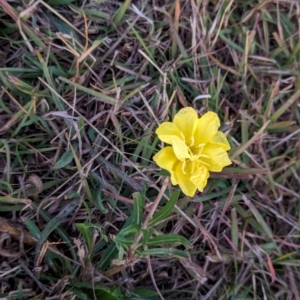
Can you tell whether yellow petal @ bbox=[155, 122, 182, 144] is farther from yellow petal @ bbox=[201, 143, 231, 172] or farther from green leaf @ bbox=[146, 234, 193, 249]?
green leaf @ bbox=[146, 234, 193, 249]

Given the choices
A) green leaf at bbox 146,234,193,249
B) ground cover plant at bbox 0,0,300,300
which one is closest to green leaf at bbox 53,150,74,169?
ground cover plant at bbox 0,0,300,300

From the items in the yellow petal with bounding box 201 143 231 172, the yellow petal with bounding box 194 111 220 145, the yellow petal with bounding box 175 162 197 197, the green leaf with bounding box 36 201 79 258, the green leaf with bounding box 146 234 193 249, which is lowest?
the green leaf with bounding box 36 201 79 258

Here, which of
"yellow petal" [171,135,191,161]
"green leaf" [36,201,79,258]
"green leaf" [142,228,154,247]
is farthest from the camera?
"green leaf" [36,201,79,258]

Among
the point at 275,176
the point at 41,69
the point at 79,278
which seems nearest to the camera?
the point at 79,278

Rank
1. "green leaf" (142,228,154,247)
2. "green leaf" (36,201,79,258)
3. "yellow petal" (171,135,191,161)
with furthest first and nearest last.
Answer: "green leaf" (36,201,79,258) < "green leaf" (142,228,154,247) < "yellow petal" (171,135,191,161)

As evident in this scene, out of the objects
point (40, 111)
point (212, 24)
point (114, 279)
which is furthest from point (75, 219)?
point (212, 24)

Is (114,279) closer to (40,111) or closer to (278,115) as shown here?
(40,111)
